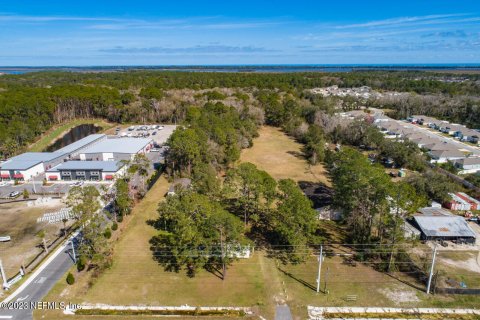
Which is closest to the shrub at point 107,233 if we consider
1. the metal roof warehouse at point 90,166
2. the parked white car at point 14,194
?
the metal roof warehouse at point 90,166

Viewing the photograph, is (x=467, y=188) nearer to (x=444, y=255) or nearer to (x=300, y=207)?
(x=444, y=255)

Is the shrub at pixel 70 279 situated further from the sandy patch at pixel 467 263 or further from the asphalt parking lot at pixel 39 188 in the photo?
the sandy patch at pixel 467 263

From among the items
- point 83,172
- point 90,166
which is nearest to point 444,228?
point 90,166

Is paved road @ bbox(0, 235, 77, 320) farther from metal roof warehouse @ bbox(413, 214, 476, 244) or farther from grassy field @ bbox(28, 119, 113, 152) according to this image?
grassy field @ bbox(28, 119, 113, 152)

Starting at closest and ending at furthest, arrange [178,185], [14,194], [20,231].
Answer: [20,231] → [178,185] → [14,194]

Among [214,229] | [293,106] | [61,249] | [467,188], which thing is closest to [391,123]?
[293,106]

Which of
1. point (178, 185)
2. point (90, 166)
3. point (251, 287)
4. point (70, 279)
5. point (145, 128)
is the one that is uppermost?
point (178, 185)

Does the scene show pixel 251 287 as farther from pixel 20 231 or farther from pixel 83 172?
pixel 83 172

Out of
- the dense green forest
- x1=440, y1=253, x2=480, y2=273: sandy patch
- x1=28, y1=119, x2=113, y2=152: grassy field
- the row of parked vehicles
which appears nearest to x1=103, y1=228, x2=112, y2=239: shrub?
x1=440, y1=253, x2=480, y2=273: sandy patch

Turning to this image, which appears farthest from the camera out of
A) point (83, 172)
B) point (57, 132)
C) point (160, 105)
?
point (160, 105)
